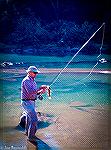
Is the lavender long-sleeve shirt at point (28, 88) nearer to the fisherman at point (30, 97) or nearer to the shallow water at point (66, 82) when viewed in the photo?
the fisherman at point (30, 97)

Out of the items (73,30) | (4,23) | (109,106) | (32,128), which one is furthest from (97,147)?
(4,23)

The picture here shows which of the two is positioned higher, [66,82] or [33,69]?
[33,69]

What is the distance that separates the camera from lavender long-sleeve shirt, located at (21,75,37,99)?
4.32 meters

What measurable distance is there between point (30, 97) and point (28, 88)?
127 mm

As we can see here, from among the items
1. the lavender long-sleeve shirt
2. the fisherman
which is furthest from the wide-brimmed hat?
the lavender long-sleeve shirt

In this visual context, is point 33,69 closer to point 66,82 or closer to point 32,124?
point 66,82

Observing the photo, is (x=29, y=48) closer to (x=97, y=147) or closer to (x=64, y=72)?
(x=64, y=72)

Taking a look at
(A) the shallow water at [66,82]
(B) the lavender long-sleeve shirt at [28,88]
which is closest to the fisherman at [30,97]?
(B) the lavender long-sleeve shirt at [28,88]

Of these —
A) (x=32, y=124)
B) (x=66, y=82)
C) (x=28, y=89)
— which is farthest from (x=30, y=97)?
(x=66, y=82)

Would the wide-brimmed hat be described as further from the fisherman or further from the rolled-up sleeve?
the rolled-up sleeve

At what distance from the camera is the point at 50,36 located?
182 inches

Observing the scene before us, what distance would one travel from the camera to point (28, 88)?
4.34 metres

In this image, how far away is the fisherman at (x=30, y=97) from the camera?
4.32m

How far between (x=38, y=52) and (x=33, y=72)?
40 cm
